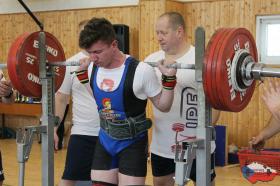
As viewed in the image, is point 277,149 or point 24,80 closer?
point 24,80

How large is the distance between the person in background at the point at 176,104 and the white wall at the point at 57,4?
4.99 m

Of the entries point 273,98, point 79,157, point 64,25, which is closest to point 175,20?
point 273,98

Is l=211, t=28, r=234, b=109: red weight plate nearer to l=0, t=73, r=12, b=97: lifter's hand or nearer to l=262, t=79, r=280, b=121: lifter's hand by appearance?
l=262, t=79, r=280, b=121: lifter's hand

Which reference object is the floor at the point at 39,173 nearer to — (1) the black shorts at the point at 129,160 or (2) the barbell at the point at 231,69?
(1) the black shorts at the point at 129,160

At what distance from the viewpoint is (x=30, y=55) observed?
9.66 ft

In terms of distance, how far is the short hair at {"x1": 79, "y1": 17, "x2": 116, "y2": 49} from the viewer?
2531 millimetres

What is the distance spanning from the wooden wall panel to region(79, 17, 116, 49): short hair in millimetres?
4691

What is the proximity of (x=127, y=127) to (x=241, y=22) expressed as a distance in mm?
4855

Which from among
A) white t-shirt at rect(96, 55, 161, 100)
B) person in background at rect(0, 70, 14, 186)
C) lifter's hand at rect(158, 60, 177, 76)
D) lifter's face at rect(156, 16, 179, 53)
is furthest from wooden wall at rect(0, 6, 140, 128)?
lifter's hand at rect(158, 60, 177, 76)

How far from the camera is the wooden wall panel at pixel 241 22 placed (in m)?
6.89

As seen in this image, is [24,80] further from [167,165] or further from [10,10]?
[10,10]

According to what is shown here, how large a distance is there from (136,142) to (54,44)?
36.5 inches

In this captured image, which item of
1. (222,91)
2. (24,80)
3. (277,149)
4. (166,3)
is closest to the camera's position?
(222,91)

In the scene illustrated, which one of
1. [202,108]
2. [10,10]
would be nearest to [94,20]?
[202,108]
